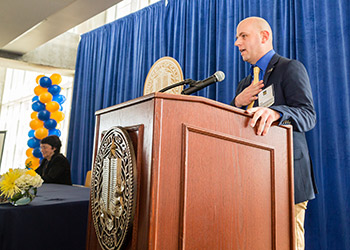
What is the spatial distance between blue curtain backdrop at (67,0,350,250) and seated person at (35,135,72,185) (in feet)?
3.53

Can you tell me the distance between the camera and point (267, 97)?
4.07ft

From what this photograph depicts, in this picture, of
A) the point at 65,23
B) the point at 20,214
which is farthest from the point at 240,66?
the point at 65,23

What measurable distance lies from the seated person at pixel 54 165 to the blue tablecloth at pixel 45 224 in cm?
137

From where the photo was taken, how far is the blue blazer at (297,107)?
111 cm

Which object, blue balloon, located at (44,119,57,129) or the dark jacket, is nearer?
the dark jacket

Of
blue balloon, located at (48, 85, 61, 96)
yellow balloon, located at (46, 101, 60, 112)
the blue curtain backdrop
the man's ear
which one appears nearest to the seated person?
the blue curtain backdrop

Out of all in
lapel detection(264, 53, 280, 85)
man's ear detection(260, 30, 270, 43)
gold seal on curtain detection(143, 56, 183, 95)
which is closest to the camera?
lapel detection(264, 53, 280, 85)

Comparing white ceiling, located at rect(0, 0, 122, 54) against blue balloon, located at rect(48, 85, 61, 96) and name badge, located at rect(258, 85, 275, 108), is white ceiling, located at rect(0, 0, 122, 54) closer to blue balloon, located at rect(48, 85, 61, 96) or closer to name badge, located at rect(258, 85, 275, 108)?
blue balloon, located at rect(48, 85, 61, 96)

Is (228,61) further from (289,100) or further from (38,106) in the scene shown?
(38,106)

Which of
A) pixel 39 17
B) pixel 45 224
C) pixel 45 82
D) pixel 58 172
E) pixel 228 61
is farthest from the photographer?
pixel 45 82

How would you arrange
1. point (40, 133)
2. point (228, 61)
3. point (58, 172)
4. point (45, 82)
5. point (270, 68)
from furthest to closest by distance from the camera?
point (45, 82)
point (40, 133)
point (58, 172)
point (228, 61)
point (270, 68)

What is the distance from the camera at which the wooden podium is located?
0.72 metres

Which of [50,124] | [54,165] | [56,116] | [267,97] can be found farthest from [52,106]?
[267,97]

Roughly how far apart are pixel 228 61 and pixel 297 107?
2.15m
